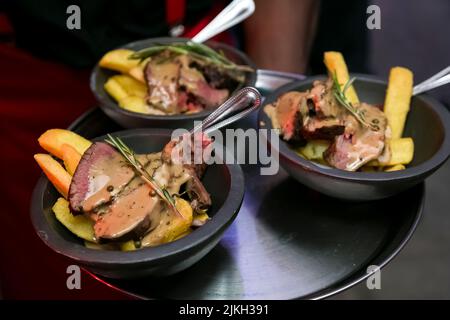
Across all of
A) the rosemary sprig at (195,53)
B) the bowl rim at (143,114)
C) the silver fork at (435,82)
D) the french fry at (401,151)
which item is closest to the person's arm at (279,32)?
the bowl rim at (143,114)

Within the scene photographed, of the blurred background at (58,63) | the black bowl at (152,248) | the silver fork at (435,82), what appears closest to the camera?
the black bowl at (152,248)

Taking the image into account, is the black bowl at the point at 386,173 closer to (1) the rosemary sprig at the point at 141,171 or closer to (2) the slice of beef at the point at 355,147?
(2) the slice of beef at the point at 355,147

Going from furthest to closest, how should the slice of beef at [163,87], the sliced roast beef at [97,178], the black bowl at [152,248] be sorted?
the slice of beef at [163,87]
the sliced roast beef at [97,178]
the black bowl at [152,248]

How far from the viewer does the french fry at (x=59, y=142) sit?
1092 mm

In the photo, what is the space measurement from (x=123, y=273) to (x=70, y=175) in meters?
0.26

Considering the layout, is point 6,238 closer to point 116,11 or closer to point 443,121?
point 116,11

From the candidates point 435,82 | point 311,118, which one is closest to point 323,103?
point 311,118

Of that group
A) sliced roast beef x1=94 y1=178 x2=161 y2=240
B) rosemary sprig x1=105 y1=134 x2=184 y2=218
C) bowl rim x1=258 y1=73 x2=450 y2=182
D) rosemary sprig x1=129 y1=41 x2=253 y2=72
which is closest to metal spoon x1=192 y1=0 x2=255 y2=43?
rosemary sprig x1=129 y1=41 x2=253 y2=72

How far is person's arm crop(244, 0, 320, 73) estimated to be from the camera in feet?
6.51

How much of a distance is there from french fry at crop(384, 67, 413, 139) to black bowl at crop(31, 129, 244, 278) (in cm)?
45

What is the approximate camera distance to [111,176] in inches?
40.2

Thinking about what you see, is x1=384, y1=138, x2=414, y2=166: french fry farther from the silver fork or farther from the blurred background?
the blurred background

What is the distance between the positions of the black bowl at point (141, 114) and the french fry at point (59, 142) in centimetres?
19

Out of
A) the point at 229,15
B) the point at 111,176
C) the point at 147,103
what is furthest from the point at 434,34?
the point at 111,176
